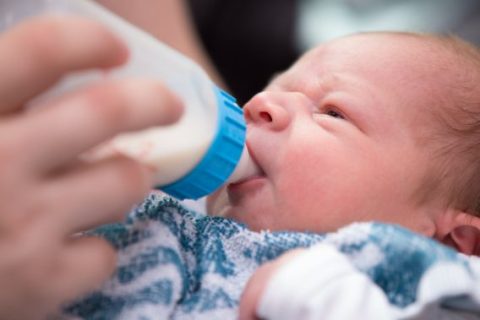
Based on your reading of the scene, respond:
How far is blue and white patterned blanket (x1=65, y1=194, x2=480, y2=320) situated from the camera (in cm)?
71

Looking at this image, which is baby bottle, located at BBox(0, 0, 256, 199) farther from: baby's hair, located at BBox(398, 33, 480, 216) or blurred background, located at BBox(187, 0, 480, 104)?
blurred background, located at BBox(187, 0, 480, 104)

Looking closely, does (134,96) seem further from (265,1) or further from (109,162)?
(265,1)

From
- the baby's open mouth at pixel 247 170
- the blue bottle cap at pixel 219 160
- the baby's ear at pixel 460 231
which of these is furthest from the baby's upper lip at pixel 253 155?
the baby's ear at pixel 460 231

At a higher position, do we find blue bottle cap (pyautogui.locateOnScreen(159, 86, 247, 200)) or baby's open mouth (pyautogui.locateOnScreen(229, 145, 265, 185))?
blue bottle cap (pyautogui.locateOnScreen(159, 86, 247, 200))

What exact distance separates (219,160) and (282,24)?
3.97 feet

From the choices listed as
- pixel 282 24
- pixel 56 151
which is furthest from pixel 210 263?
pixel 282 24

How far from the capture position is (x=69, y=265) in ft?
1.81

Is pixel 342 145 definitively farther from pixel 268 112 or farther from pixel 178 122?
pixel 178 122

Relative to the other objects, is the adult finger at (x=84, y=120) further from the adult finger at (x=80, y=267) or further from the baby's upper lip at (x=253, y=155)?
the baby's upper lip at (x=253, y=155)

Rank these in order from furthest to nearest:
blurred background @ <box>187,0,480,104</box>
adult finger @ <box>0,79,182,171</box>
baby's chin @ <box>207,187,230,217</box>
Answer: blurred background @ <box>187,0,480,104</box>
baby's chin @ <box>207,187,230,217</box>
adult finger @ <box>0,79,182,171</box>

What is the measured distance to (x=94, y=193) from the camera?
532mm

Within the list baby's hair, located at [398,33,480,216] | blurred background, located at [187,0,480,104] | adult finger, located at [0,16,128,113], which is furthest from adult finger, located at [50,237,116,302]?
blurred background, located at [187,0,480,104]

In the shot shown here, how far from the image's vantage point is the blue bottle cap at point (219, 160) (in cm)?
69

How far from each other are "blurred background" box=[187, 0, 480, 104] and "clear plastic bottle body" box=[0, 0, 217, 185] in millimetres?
1093
